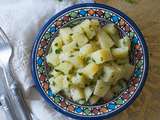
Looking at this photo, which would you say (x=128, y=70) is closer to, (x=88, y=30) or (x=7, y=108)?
(x=88, y=30)

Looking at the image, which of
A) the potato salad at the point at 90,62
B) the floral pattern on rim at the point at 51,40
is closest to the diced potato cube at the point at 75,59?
the potato salad at the point at 90,62

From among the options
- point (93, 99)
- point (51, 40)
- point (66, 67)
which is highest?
point (51, 40)

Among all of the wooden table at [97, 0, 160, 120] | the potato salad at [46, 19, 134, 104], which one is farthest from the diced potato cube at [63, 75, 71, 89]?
the wooden table at [97, 0, 160, 120]

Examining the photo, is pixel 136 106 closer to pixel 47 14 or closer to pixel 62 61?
pixel 62 61

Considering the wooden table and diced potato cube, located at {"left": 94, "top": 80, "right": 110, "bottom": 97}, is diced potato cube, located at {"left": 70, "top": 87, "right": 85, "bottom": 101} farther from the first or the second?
the wooden table

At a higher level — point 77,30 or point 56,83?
point 77,30

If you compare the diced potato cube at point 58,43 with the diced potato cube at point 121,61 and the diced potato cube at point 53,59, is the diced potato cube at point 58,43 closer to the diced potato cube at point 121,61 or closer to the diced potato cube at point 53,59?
the diced potato cube at point 53,59

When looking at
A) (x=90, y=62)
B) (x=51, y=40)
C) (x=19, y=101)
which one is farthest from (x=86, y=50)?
(x=19, y=101)

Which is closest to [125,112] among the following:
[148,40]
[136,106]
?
[136,106]
